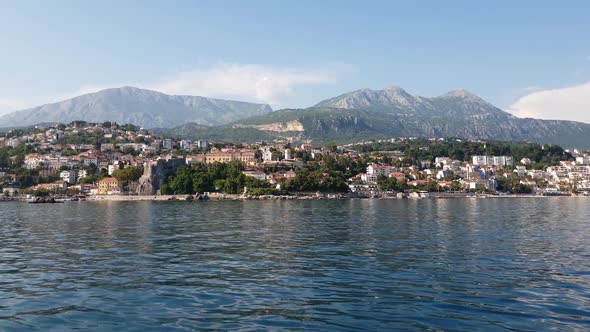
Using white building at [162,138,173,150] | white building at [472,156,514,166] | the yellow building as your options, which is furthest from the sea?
white building at [162,138,173,150]

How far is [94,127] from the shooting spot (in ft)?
628

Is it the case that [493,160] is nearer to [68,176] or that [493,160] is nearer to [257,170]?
[257,170]

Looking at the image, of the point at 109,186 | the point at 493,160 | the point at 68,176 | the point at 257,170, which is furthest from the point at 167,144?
the point at 493,160

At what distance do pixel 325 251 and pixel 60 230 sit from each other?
16.9m

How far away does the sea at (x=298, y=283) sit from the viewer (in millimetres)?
9969

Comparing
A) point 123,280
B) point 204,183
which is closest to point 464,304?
point 123,280

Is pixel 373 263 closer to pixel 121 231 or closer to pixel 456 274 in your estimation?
pixel 456 274

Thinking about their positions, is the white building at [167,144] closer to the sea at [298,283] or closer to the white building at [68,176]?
the white building at [68,176]

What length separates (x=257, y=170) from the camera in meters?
114

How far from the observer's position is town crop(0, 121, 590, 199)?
320ft

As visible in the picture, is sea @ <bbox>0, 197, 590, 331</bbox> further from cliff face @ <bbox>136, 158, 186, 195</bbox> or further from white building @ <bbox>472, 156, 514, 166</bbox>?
white building @ <bbox>472, 156, 514, 166</bbox>

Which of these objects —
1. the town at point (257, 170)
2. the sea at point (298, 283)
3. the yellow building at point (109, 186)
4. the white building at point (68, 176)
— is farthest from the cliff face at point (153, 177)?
the sea at point (298, 283)

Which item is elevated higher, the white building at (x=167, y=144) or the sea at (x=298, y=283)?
the white building at (x=167, y=144)

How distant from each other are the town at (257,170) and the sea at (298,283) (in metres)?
69.5
